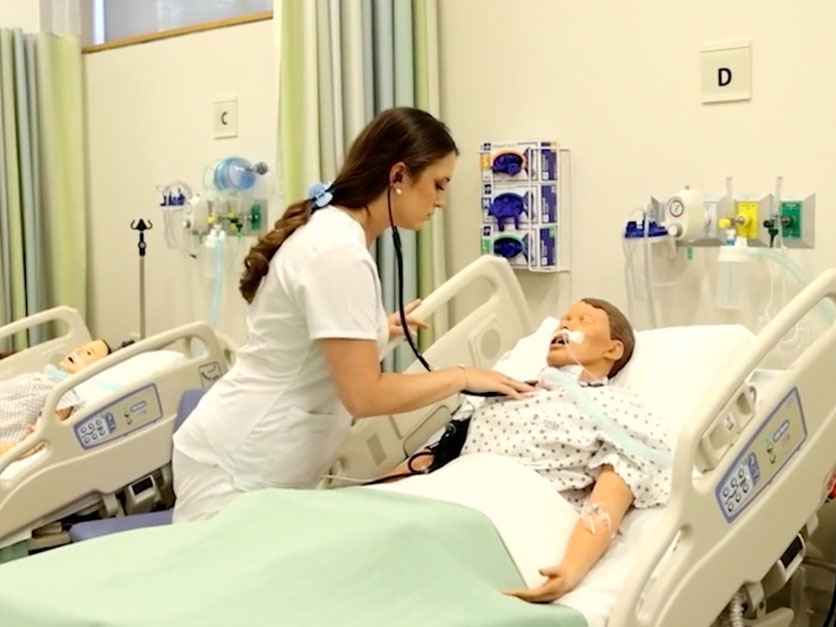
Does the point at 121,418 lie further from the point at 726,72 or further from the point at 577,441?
the point at 726,72

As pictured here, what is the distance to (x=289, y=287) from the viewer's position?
199cm

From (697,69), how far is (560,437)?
1086 mm

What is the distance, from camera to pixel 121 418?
9.57ft

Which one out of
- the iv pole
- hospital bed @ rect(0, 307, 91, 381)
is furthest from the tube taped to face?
the iv pole

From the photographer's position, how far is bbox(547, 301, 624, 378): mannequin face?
222 cm

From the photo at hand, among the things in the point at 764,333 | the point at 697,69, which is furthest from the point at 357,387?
the point at 697,69

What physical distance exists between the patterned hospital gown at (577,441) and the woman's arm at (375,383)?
113mm

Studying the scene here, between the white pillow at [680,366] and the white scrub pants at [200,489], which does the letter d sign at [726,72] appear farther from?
the white scrub pants at [200,489]

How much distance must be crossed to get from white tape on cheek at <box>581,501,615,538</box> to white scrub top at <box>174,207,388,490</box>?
49cm

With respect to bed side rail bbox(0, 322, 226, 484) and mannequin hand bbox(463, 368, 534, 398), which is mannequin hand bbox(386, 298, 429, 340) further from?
bed side rail bbox(0, 322, 226, 484)

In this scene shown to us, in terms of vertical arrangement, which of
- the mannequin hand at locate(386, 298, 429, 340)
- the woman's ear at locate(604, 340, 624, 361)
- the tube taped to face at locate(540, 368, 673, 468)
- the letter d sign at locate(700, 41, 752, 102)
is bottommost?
the tube taped to face at locate(540, 368, 673, 468)

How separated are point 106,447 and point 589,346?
1385 mm

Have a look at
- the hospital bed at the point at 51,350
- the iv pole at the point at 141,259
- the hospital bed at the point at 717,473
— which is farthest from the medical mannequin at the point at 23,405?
the hospital bed at the point at 717,473

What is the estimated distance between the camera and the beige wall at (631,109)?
245cm
